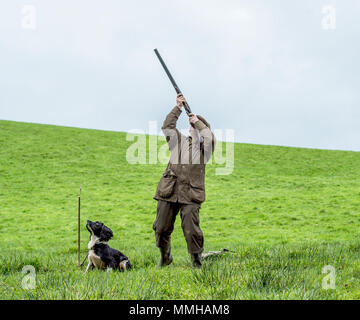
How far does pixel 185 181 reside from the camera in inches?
295

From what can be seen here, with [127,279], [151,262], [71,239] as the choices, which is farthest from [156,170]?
[127,279]

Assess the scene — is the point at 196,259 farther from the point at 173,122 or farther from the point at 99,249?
the point at 173,122

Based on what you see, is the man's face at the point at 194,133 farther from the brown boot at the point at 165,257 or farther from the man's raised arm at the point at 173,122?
the brown boot at the point at 165,257

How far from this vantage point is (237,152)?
3691 cm

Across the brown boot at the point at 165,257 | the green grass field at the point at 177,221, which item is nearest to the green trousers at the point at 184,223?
the brown boot at the point at 165,257

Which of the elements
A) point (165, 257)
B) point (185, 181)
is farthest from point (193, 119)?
point (165, 257)

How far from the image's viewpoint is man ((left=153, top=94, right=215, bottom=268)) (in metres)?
7.51

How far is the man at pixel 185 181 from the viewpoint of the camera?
751 cm

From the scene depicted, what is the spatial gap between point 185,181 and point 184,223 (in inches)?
30.2

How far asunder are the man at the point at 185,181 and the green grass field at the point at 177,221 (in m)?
0.68

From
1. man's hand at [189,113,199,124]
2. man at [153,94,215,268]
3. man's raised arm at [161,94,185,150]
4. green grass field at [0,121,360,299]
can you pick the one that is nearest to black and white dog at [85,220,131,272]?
green grass field at [0,121,360,299]

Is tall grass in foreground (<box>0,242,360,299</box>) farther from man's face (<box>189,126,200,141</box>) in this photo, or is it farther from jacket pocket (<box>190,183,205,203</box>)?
man's face (<box>189,126,200,141</box>)

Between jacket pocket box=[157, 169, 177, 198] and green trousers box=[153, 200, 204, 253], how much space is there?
0.63 feet
